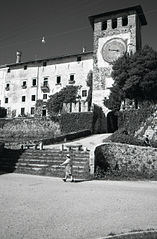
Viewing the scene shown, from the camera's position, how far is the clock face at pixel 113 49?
3819 cm

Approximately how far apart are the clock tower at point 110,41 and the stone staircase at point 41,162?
Answer: 71.4 feet

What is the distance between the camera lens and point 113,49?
127ft

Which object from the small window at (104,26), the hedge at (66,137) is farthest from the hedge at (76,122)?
the small window at (104,26)

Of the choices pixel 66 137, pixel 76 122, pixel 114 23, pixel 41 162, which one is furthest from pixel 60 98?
pixel 41 162

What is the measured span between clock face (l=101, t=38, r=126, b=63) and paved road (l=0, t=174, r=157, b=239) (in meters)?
32.4

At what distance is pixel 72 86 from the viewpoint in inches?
1758

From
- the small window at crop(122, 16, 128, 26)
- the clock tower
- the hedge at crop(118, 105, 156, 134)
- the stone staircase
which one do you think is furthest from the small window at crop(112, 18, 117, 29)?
the stone staircase

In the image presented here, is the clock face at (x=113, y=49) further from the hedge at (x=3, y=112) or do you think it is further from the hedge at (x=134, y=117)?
the hedge at (x=3, y=112)

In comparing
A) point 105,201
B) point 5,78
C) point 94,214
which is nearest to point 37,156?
point 105,201

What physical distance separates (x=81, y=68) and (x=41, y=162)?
31974mm

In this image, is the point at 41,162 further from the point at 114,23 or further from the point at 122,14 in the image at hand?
the point at 122,14

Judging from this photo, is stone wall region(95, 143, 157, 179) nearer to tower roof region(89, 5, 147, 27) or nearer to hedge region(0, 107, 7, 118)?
tower roof region(89, 5, 147, 27)

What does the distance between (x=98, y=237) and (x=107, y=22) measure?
134 feet

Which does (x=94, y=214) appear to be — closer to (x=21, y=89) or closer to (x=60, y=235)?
(x=60, y=235)
